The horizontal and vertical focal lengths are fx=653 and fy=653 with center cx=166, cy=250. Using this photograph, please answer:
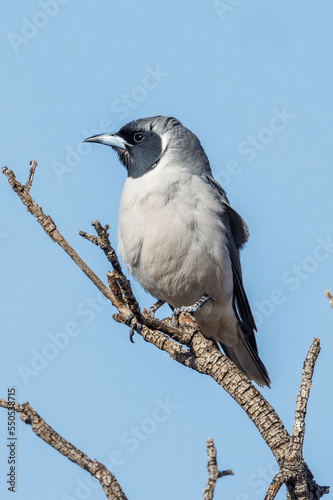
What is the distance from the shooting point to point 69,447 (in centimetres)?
363

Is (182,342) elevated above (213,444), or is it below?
above

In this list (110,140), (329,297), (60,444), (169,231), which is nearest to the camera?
(329,297)

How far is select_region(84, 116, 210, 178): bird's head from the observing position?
7547mm

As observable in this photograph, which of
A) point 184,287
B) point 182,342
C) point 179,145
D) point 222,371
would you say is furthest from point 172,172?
point 222,371

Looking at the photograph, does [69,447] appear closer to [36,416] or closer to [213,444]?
[36,416]

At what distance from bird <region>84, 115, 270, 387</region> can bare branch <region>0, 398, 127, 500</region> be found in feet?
9.25

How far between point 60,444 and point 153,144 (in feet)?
15.5

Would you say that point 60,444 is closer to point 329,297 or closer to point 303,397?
point 303,397

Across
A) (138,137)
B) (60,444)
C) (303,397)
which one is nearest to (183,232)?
(138,137)

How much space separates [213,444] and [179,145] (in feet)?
16.2

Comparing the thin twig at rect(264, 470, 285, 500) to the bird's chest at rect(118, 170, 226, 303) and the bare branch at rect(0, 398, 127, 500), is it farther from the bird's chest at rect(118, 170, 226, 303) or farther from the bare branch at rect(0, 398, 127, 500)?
the bird's chest at rect(118, 170, 226, 303)

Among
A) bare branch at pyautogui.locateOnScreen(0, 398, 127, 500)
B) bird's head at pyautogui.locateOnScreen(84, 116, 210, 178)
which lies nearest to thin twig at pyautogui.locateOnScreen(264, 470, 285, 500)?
bare branch at pyautogui.locateOnScreen(0, 398, 127, 500)

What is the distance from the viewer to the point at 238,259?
302 inches

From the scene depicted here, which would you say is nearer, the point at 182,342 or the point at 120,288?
the point at 120,288
